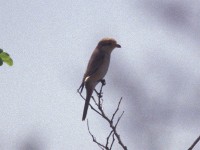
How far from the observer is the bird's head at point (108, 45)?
21.7ft

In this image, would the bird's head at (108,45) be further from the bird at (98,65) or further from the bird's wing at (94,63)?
the bird's wing at (94,63)

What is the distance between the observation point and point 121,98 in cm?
389

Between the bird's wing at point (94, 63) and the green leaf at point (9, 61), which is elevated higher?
the green leaf at point (9, 61)

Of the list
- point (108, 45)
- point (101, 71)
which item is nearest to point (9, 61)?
point (101, 71)

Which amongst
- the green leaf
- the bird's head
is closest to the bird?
the bird's head

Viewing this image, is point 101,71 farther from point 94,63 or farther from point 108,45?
point 108,45

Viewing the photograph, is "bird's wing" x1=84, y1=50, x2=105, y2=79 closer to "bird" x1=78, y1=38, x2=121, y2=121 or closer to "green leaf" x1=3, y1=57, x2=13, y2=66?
"bird" x1=78, y1=38, x2=121, y2=121

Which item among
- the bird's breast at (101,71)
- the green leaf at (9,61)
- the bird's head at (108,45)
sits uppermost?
the bird's head at (108,45)

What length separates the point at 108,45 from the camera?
664 cm

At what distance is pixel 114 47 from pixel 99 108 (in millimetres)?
2618

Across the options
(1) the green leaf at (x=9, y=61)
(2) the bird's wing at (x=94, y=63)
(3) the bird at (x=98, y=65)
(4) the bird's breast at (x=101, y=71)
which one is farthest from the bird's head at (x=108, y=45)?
(1) the green leaf at (x=9, y=61)

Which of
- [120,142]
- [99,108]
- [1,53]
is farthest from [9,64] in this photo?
[120,142]

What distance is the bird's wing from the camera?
627 centimetres

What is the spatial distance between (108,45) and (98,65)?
0.49 metres
